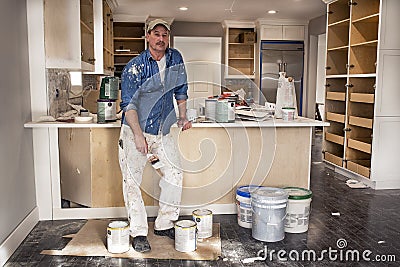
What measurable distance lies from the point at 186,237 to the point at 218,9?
15.3ft

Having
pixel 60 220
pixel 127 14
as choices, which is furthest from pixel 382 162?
pixel 127 14

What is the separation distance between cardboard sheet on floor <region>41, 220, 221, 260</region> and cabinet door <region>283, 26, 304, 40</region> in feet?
17.6

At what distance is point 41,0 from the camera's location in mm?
3105

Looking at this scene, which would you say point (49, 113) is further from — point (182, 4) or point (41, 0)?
Answer: point (182, 4)

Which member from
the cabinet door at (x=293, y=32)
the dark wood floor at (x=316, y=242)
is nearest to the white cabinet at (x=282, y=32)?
the cabinet door at (x=293, y=32)

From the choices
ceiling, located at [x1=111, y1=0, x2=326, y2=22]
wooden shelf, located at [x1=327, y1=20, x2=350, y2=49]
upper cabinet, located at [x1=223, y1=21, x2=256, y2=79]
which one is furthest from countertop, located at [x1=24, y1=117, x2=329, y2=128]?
upper cabinet, located at [x1=223, y1=21, x2=256, y2=79]

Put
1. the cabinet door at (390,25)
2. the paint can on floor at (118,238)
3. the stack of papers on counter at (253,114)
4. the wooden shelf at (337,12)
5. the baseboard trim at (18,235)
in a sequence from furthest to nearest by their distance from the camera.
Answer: the wooden shelf at (337,12)
the cabinet door at (390,25)
the stack of papers on counter at (253,114)
the paint can on floor at (118,238)
the baseboard trim at (18,235)

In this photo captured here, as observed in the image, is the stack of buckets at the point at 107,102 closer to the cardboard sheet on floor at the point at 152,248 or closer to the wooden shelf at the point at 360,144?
the cardboard sheet on floor at the point at 152,248

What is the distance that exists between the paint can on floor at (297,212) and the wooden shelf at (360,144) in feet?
6.12

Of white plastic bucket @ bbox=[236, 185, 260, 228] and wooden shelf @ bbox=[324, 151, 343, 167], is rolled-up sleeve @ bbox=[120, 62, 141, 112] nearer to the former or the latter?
white plastic bucket @ bbox=[236, 185, 260, 228]

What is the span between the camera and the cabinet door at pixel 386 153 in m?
4.38

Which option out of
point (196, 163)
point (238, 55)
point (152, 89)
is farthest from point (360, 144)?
point (238, 55)

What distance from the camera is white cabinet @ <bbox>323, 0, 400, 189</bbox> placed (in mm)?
4305

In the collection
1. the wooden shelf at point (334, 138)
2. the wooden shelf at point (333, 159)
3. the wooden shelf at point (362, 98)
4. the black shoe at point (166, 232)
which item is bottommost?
the black shoe at point (166, 232)
